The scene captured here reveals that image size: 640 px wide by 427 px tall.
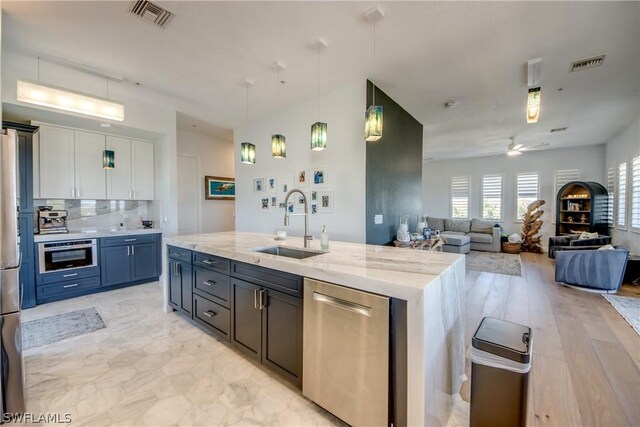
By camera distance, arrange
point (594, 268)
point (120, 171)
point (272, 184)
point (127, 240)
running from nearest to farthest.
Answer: point (594, 268), point (127, 240), point (120, 171), point (272, 184)

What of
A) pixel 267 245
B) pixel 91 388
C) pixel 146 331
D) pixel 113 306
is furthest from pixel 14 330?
pixel 113 306

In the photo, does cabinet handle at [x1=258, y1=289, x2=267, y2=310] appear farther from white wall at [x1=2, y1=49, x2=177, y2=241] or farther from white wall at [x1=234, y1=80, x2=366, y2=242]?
white wall at [x1=2, y1=49, x2=177, y2=241]

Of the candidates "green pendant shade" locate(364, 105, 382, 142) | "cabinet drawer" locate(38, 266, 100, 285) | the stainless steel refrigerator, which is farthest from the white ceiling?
"cabinet drawer" locate(38, 266, 100, 285)

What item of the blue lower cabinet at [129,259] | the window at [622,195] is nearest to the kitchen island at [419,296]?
the blue lower cabinet at [129,259]

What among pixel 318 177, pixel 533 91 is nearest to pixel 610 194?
pixel 533 91

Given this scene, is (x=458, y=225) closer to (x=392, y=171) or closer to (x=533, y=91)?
(x=392, y=171)

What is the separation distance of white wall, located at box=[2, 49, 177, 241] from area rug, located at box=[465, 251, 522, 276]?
5.92 m

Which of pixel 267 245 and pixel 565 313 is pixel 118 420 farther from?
pixel 565 313

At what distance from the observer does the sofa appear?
22.0ft

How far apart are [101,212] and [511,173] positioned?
10.2m

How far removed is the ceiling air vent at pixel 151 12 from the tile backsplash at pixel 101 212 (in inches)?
134

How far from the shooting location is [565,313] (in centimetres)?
317

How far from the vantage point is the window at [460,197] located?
8.64 metres

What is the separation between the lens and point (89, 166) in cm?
405
